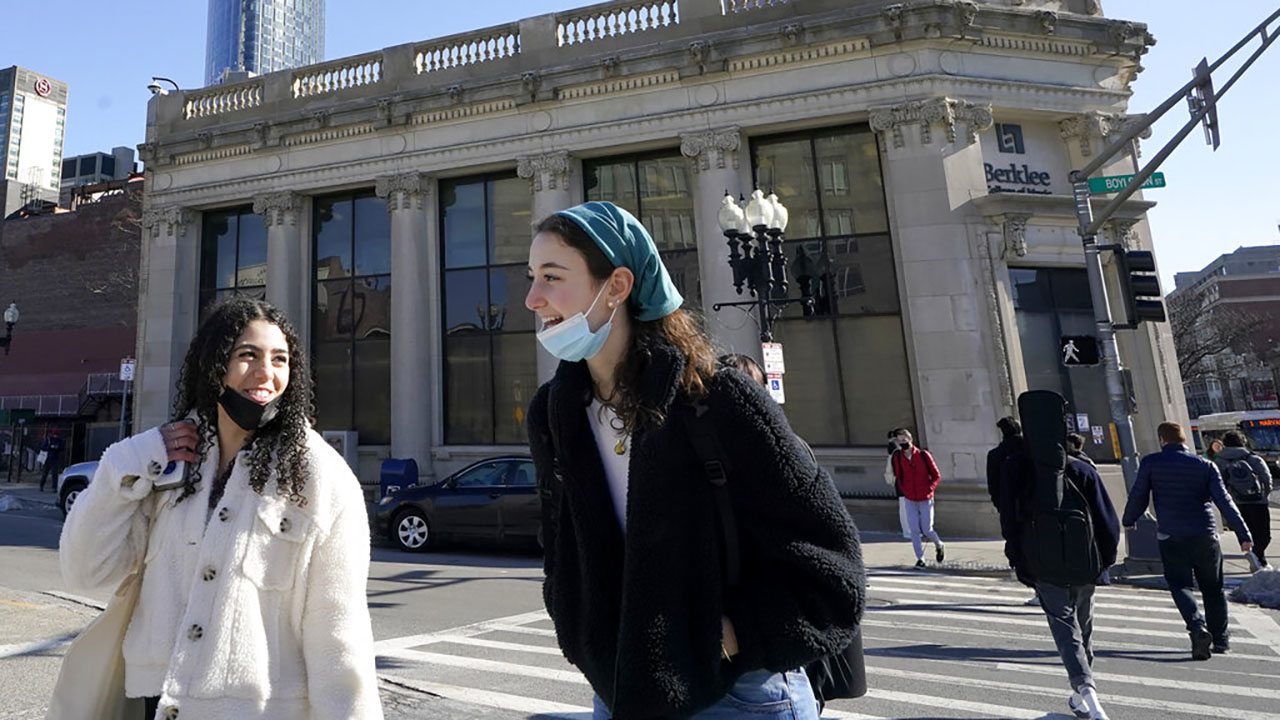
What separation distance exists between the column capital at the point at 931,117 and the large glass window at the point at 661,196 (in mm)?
4752

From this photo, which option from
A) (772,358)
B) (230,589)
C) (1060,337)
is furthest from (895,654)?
(1060,337)

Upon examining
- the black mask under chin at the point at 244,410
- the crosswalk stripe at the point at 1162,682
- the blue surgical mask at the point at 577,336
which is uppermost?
the blue surgical mask at the point at 577,336

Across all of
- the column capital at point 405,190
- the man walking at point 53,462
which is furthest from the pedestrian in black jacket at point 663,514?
the man walking at point 53,462

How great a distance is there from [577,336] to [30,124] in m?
114

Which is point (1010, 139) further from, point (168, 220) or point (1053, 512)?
point (168, 220)

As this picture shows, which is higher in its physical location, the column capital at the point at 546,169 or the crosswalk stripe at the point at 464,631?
the column capital at the point at 546,169

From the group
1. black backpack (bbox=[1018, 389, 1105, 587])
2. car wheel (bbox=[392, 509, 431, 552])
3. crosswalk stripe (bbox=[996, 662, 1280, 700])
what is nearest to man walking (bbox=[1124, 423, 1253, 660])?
crosswalk stripe (bbox=[996, 662, 1280, 700])

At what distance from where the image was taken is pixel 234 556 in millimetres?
2102

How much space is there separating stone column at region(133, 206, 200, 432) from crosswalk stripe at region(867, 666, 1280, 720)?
2070 centimetres

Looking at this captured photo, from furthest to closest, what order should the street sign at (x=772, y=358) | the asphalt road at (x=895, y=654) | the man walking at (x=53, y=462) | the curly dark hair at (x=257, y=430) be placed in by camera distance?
the man walking at (x=53, y=462)
the street sign at (x=772, y=358)
the asphalt road at (x=895, y=654)
the curly dark hair at (x=257, y=430)

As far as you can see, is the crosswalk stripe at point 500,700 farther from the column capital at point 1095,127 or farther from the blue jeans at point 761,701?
the column capital at point 1095,127

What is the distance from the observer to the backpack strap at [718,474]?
1.58 metres

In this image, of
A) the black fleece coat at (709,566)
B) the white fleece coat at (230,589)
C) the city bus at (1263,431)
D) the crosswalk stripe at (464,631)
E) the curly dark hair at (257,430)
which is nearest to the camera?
the black fleece coat at (709,566)

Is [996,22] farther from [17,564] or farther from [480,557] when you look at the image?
[17,564]
